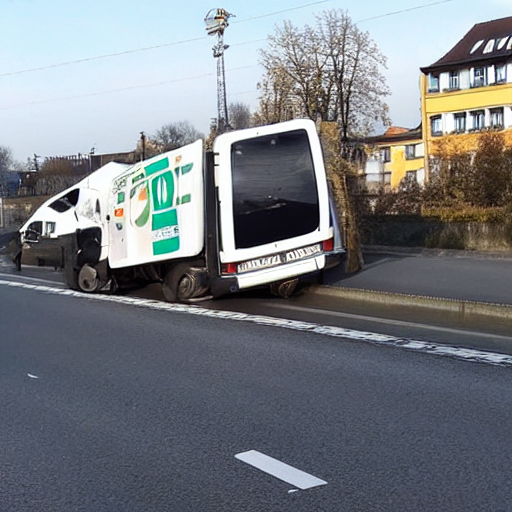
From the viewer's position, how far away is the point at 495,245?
18.5 meters

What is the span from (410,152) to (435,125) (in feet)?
39.8

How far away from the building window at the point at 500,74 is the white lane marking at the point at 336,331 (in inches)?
1548

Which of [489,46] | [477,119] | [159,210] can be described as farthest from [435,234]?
[489,46]

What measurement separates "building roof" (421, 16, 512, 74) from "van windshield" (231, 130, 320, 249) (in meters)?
39.5

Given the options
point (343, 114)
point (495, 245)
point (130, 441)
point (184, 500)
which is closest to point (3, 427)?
point (130, 441)

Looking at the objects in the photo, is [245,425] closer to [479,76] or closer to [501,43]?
[479,76]

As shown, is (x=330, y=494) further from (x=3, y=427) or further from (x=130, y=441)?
(x=3, y=427)

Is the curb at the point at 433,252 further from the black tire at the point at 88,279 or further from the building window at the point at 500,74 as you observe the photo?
the building window at the point at 500,74

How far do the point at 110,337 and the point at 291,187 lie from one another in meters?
3.52

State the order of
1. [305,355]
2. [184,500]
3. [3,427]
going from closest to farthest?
1. [184,500]
2. [3,427]
3. [305,355]

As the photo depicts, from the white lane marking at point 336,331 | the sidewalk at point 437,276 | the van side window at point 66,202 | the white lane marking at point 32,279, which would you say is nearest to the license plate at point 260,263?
the white lane marking at point 336,331

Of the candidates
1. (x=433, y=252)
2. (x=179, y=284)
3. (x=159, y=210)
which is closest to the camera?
(x=159, y=210)

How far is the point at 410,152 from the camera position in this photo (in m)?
62.8

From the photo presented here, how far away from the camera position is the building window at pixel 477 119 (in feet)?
158
